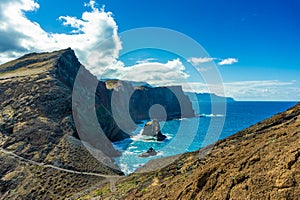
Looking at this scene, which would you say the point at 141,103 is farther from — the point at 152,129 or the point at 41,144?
the point at 41,144

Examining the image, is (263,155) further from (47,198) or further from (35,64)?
(35,64)

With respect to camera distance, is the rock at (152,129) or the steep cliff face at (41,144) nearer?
the steep cliff face at (41,144)

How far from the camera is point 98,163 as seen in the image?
48.4 meters

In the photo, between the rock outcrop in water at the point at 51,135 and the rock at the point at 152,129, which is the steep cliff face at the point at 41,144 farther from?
the rock at the point at 152,129

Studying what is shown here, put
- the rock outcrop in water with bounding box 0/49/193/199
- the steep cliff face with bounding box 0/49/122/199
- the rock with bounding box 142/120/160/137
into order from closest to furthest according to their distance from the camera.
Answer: the steep cliff face with bounding box 0/49/122/199 → the rock outcrop in water with bounding box 0/49/193/199 → the rock with bounding box 142/120/160/137

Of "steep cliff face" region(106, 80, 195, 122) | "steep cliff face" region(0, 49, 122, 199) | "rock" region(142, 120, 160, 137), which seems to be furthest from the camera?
"steep cliff face" region(106, 80, 195, 122)

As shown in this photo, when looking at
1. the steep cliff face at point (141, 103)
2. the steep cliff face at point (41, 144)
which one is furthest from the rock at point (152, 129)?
the steep cliff face at point (141, 103)

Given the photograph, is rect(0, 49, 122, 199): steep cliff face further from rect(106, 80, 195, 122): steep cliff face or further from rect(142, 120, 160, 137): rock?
rect(106, 80, 195, 122): steep cliff face

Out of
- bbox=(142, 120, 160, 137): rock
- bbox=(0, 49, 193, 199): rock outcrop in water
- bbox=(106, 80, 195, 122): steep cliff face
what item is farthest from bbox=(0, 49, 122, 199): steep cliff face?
bbox=(106, 80, 195, 122): steep cliff face

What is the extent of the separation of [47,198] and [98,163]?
1406 cm

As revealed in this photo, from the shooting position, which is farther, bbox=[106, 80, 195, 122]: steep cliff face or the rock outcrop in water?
bbox=[106, 80, 195, 122]: steep cliff face

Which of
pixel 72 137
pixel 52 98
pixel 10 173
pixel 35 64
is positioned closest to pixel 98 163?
pixel 72 137

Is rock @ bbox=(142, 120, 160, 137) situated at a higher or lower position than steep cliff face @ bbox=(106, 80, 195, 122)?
lower

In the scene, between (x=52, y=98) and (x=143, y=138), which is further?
(x=143, y=138)
